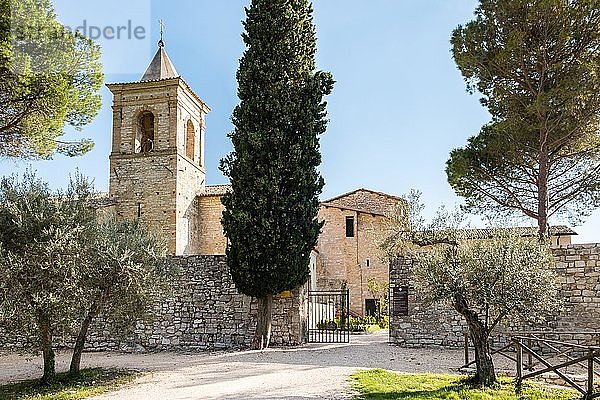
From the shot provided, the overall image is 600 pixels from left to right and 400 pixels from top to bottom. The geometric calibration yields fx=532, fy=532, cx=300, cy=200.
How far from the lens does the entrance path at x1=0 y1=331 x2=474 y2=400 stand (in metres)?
9.30

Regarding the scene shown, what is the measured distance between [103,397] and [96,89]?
6961 mm

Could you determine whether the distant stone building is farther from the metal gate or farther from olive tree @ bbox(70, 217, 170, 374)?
olive tree @ bbox(70, 217, 170, 374)

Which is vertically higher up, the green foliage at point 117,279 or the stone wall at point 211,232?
the stone wall at point 211,232

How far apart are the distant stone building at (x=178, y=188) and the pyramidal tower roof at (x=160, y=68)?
6 cm

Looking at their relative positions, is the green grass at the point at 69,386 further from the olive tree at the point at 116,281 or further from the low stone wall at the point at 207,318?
the low stone wall at the point at 207,318

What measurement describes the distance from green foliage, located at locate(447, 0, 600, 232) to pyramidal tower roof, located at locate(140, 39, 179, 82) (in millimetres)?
16282

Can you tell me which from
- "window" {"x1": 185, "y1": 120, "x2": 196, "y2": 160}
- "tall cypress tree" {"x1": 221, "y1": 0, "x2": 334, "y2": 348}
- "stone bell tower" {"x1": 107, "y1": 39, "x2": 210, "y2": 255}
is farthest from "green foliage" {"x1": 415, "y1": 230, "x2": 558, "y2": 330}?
"window" {"x1": 185, "y1": 120, "x2": 196, "y2": 160}

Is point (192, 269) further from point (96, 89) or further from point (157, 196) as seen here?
point (157, 196)

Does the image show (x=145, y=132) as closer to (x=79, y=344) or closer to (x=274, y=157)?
(x=274, y=157)

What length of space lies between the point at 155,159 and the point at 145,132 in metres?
2.62

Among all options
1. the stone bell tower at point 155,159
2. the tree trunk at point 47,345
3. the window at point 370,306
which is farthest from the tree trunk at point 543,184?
the stone bell tower at point 155,159

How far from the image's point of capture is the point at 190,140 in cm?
2998

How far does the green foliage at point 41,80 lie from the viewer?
10828mm

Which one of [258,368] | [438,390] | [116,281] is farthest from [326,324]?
[438,390]
